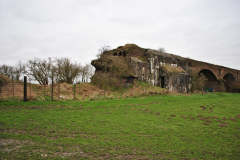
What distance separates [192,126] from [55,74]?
20.6m

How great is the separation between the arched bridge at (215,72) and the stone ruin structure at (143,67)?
10444 mm

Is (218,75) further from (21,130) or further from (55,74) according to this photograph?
(21,130)

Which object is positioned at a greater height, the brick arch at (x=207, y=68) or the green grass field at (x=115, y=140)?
the brick arch at (x=207, y=68)

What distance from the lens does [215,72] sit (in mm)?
36062

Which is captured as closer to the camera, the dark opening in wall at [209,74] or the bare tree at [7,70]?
the bare tree at [7,70]

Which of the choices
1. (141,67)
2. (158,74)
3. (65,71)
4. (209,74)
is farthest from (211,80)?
(65,71)

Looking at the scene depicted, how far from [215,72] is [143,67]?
22710 millimetres

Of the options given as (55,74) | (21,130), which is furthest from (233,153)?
(55,74)

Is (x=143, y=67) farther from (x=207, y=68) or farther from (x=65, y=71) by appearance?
(x=207, y=68)

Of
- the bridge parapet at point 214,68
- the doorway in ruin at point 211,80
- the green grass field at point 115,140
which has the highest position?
the bridge parapet at point 214,68

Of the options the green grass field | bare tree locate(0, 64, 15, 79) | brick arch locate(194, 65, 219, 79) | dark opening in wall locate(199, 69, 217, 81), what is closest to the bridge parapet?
brick arch locate(194, 65, 219, 79)

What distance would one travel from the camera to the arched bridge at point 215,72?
33875 millimetres

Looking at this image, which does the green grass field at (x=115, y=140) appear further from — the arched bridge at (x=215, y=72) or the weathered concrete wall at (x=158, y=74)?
the arched bridge at (x=215, y=72)

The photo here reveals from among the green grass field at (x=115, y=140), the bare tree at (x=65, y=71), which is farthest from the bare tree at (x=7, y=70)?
the green grass field at (x=115, y=140)
